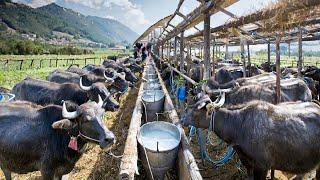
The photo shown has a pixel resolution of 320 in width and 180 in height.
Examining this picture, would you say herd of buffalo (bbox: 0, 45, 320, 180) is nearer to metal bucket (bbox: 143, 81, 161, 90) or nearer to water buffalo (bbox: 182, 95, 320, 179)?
water buffalo (bbox: 182, 95, 320, 179)

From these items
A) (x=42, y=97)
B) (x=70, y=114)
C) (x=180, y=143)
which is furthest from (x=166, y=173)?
(x=42, y=97)

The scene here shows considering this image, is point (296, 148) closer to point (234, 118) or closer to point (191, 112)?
point (234, 118)

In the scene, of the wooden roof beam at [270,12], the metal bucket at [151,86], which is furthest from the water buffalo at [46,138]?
the metal bucket at [151,86]

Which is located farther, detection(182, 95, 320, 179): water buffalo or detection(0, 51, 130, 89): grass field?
detection(0, 51, 130, 89): grass field

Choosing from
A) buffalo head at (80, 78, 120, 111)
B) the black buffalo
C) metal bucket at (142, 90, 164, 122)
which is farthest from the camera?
metal bucket at (142, 90, 164, 122)

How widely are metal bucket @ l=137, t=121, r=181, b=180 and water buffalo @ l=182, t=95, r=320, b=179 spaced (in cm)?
109

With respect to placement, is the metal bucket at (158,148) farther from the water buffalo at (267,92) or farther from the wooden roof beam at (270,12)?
the wooden roof beam at (270,12)

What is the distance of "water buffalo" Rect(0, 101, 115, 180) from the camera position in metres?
5.41

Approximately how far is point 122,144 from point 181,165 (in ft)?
11.2

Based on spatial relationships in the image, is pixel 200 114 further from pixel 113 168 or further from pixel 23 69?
pixel 23 69

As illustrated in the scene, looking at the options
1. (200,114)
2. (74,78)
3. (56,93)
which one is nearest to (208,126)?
(200,114)

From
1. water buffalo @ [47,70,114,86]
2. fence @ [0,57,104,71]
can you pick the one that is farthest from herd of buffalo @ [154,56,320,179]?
fence @ [0,57,104,71]

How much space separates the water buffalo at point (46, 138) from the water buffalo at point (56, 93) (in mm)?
3659

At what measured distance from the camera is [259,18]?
6.11m
